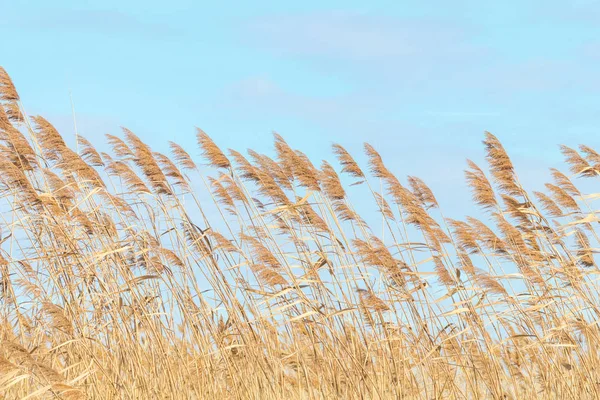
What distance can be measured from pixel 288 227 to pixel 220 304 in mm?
668

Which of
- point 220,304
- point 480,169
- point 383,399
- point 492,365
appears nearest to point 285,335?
point 220,304

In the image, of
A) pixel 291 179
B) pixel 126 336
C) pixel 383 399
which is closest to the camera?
pixel 383 399

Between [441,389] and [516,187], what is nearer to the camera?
[441,389]

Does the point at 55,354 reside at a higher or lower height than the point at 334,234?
lower

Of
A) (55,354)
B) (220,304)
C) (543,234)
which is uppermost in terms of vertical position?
(543,234)

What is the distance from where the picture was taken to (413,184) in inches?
202

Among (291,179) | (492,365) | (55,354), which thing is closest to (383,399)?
(492,365)

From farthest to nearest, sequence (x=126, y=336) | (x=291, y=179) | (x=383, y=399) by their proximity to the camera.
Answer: (x=291, y=179) → (x=126, y=336) → (x=383, y=399)

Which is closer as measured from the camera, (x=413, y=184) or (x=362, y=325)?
(x=362, y=325)

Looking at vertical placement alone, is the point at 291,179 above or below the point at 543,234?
above

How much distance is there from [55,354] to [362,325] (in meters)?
1.94

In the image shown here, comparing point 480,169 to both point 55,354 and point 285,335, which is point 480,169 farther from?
point 55,354

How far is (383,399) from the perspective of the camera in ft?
14.0

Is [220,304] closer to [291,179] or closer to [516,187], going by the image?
[291,179]
